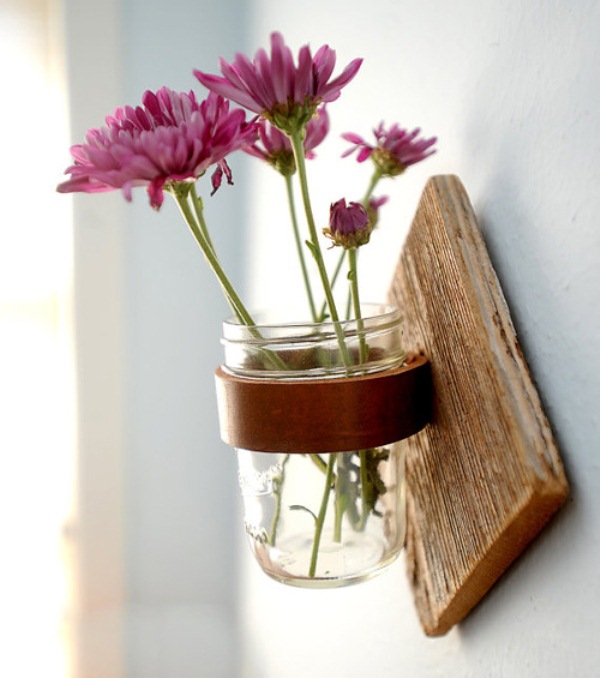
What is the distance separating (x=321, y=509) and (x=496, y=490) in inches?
3.6

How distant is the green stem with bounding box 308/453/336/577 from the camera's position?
348mm

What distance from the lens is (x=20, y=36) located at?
0.90 metres

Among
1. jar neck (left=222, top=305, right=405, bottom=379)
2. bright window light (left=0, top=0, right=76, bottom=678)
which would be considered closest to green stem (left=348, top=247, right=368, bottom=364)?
jar neck (left=222, top=305, right=405, bottom=379)

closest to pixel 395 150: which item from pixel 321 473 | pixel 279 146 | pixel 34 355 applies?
pixel 279 146

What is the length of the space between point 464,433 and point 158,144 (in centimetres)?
18

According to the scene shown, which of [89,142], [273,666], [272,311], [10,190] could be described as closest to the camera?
[89,142]

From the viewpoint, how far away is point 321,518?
1.15 feet

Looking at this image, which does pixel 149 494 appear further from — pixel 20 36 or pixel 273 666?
pixel 20 36

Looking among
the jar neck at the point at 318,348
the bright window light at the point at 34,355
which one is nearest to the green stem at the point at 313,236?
the jar neck at the point at 318,348

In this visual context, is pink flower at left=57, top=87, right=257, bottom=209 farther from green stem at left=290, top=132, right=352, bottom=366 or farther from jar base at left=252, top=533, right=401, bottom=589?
jar base at left=252, top=533, right=401, bottom=589

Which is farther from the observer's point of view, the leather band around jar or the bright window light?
the bright window light

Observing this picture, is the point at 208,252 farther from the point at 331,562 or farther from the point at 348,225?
the point at 331,562

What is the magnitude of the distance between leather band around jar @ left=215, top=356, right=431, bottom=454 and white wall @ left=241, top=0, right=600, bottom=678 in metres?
0.07

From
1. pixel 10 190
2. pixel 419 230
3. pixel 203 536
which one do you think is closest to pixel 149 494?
pixel 203 536
